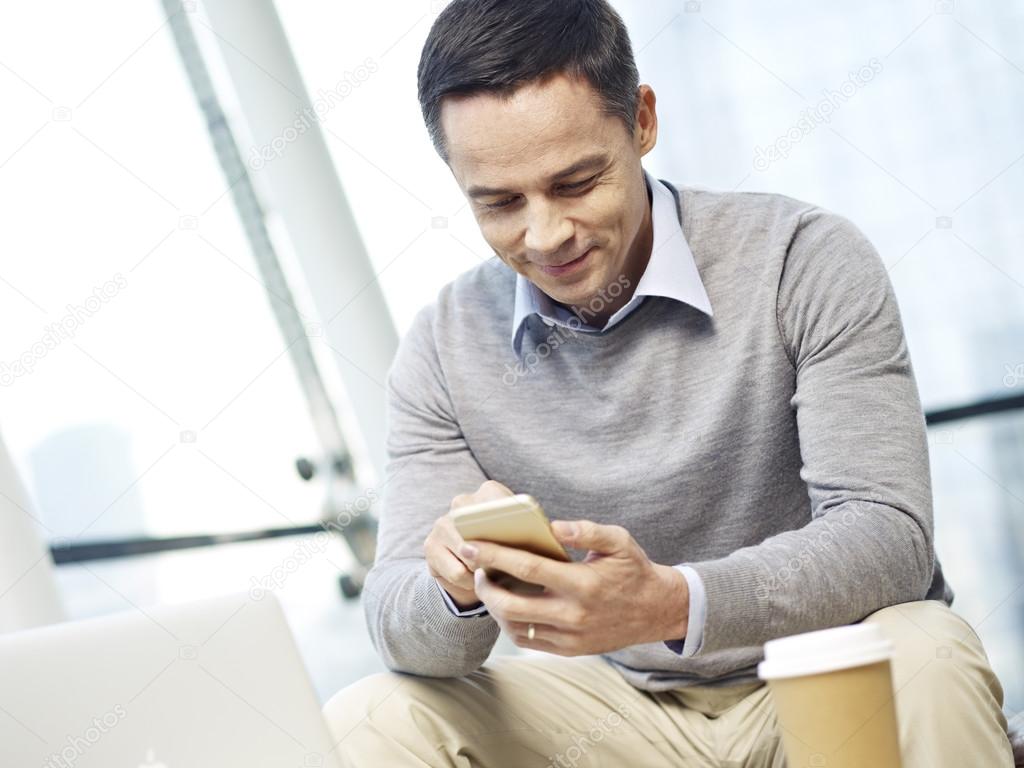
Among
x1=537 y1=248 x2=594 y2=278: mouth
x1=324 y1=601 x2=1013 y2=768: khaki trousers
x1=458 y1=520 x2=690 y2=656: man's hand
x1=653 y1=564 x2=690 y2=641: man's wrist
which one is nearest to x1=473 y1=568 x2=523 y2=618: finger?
x1=458 y1=520 x2=690 y2=656: man's hand

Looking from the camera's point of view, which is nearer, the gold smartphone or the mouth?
the gold smartphone

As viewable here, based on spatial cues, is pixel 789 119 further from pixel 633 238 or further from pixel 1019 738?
pixel 1019 738

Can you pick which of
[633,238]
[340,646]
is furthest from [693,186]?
[340,646]

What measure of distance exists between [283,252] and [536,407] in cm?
129

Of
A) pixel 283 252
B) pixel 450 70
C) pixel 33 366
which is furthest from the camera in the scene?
pixel 283 252

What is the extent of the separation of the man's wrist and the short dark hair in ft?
2.10

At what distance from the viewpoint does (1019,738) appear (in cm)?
140

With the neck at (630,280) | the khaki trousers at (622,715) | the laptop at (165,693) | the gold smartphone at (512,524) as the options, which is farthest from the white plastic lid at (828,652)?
the neck at (630,280)

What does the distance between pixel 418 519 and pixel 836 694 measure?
31.7 inches

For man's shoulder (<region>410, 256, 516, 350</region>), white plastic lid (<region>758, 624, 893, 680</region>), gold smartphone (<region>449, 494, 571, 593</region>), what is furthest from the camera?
man's shoulder (<region>410, 256, 516, 350</region>)

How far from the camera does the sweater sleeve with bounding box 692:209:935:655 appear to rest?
119 cm

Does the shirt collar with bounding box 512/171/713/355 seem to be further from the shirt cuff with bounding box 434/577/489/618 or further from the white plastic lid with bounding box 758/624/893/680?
the white plastic lid with bounding box 758/624/893/680

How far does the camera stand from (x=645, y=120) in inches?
63.2

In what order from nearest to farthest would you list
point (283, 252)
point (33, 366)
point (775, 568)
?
point (775, 568) < point (33, 366) < point (283, 252)
